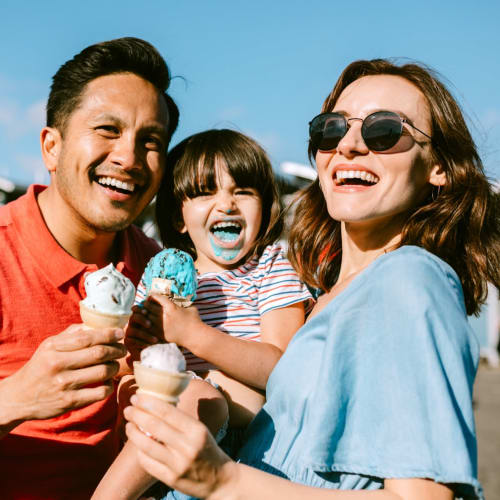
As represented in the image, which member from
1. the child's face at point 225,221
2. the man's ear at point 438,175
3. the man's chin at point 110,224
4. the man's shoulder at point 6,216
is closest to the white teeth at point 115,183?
the man's chin at point 110,224

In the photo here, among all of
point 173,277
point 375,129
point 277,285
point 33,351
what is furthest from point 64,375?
point 375,129

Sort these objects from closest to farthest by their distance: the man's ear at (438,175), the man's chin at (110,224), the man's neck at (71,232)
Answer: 1. the man's ear at (438,175)
2. the man's chin at (110,224)
3. the man's neck at (71,232)

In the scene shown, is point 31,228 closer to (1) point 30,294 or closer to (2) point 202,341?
(1) point 30,294

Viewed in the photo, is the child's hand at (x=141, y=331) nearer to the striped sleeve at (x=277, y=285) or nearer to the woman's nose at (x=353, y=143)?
the striped sleeve at (x=277, y=285)

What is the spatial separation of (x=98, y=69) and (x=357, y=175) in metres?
2.15

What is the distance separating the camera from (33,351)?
303 centimetres

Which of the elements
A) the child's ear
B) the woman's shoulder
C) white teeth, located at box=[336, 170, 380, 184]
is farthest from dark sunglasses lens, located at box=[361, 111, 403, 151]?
the child's ear

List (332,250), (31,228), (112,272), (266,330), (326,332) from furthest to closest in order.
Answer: (31,228) → (332,250) → (266,330) → (112,272) → (326,332)

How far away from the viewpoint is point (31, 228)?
329cm

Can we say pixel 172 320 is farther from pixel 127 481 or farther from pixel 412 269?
pixel 412 269

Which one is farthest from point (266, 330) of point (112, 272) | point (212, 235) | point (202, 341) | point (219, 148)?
point (219, 148)

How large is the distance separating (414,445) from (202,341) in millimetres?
1190

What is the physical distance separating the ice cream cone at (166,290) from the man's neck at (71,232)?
997mm

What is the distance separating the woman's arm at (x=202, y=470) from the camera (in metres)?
1.59
